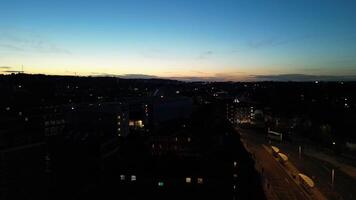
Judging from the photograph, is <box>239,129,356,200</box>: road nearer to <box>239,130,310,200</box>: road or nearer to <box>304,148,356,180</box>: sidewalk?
<box>304,148,356,180</box>: sidewalk

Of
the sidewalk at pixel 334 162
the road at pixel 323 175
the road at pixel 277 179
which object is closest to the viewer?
the road at pixel 277 179

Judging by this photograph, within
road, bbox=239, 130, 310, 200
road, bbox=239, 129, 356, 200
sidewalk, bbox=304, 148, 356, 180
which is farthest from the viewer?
sidewalk, bbox=304, 148, 356, 180

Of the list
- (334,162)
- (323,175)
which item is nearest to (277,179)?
(323,175)

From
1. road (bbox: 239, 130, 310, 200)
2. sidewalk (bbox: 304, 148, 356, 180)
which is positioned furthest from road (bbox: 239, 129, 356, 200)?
road (bbox: 239, 130, 310, 200)

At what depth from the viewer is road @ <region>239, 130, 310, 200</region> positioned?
60.3 feet

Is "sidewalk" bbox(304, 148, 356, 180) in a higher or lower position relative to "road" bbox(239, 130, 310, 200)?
lower

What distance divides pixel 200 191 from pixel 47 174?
7.91 meters

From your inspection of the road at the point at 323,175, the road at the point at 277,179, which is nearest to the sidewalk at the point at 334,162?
the road at the point at 323,175

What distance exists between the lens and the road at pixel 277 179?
18.4 metres

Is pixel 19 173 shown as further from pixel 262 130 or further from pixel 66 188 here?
pixel 262 130

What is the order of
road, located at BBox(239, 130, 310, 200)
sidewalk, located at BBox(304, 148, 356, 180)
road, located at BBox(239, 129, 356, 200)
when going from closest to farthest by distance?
1. road, located at BBox(239, 130, 310, 200)
2. road, located at BBox(239, 129, 356, 200)
3. sidewalk, located at BBox(304, 148, 356, 180)

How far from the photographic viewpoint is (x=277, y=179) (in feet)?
69.7

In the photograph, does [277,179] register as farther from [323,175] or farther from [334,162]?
[334,162]

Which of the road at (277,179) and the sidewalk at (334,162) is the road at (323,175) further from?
the road at (277,179)
